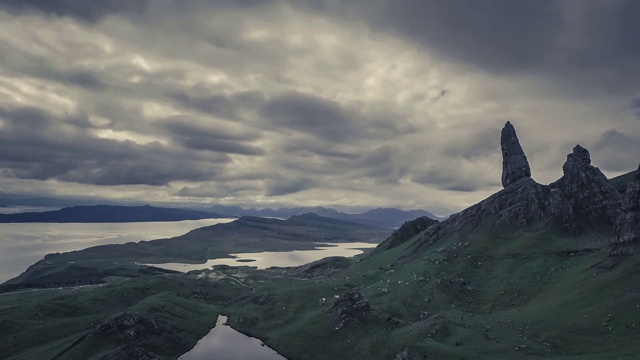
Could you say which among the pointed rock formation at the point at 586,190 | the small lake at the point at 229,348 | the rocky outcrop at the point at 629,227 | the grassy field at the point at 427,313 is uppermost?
the pointed rock formation at the point at 586,190

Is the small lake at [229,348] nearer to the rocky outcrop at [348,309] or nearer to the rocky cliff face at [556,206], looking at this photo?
the rocky outcrop at [348,309]

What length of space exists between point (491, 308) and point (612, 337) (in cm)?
4156

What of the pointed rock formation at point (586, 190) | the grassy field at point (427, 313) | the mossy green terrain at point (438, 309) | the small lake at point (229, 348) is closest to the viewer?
the grassy field at point (427, 313)

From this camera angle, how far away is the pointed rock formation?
162250 mm

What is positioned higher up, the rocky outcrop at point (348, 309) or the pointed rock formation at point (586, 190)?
the pointed rock formation at point (586, 190)

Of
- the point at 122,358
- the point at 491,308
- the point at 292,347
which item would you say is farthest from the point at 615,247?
the point at 122,358

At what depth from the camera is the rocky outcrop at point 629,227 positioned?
108 m

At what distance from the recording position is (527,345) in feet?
274

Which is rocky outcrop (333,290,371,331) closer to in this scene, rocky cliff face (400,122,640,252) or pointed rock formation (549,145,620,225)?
rocky cliff face (400,122,640,252)

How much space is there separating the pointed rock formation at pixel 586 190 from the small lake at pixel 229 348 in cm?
13207

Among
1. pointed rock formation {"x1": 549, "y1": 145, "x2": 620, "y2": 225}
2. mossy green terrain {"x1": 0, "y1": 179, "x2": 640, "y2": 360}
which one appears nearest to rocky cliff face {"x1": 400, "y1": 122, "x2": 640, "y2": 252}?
pointed rock formation {"x1": 549, "y1": 145, "x2": 620, "y2": 225}

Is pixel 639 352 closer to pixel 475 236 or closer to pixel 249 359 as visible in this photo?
pixel 249 359

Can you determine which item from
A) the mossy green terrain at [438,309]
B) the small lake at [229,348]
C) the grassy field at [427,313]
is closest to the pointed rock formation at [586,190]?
the mossy green terrain at [438,309]

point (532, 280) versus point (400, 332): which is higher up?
point (532, 280)
